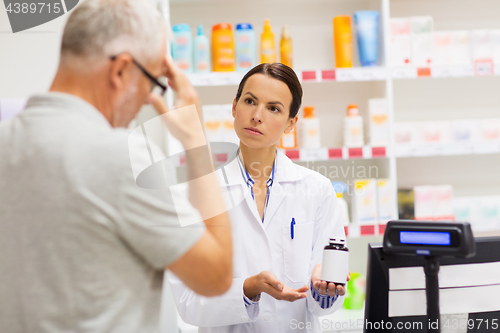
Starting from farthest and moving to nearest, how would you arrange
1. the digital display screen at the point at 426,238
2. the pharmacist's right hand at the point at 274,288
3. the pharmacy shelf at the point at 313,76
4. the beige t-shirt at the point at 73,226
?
1. the pharmacy shelf at the point at 313,76
2. the pharmacist's right hand at the point at 274,288
3. the digital display screen at the point at 426,238
4. the beige t-shirt at the point at 73,226

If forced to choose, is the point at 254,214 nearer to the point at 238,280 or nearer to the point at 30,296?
the point at 238,280

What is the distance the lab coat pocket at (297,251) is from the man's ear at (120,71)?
0.95 meters

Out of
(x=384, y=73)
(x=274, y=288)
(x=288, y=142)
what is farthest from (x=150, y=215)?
(x=384, y=73)

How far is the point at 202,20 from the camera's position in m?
2.78

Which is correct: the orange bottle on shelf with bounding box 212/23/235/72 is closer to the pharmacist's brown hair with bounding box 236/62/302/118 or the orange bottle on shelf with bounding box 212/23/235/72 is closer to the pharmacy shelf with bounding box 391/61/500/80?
the pharmacist's brown hair with bounding box 236/62/302/118

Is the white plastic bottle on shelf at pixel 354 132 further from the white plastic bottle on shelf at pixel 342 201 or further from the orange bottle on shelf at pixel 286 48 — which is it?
the orange bottle on shelf at pixel 286 48

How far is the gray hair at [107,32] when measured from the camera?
707 mm

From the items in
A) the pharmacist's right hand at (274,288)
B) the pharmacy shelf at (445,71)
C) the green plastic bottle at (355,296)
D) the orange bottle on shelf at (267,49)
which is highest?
the orange bottle on shelf at (267,49)

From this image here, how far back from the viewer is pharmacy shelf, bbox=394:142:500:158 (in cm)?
248

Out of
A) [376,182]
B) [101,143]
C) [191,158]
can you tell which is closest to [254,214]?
[191,158]

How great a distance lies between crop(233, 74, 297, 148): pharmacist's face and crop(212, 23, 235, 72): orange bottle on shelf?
0.86 metres

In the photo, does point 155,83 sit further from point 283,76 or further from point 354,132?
point 354,132

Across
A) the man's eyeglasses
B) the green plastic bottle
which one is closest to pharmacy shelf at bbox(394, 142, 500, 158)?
the green plastic bottle

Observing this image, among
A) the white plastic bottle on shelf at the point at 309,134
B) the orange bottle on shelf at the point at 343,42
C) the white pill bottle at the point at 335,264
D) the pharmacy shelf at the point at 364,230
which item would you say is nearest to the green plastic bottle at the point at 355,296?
the pharmacy shelf at the point at 364,230
